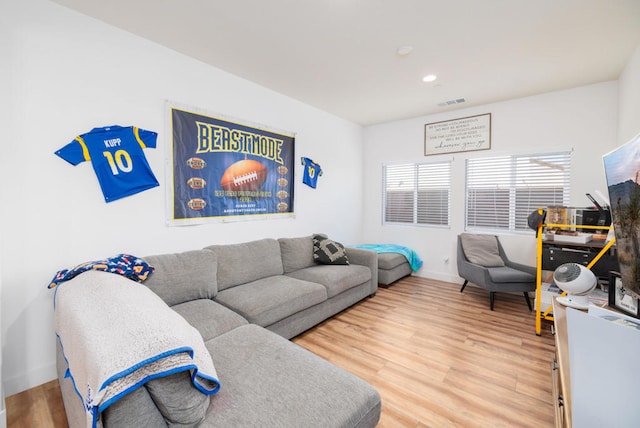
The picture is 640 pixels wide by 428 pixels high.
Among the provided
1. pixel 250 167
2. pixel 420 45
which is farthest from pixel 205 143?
pixel 420 45

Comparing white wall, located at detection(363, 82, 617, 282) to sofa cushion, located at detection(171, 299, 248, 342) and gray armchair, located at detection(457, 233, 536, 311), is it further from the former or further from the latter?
sofa cushion, located at detection(171, 299, 248, 342)

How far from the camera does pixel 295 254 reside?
3381 millimetres

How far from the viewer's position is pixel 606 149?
324 centimetres

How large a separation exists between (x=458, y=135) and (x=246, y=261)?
11.8 ft

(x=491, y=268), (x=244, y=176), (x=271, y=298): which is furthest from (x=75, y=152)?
(x=491, y=268)

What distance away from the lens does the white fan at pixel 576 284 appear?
6.00 ft

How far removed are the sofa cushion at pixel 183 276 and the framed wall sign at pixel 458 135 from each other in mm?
→ 3732

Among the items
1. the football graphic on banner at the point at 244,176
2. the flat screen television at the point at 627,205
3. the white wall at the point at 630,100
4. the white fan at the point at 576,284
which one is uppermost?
the white wall at the point at 630,100

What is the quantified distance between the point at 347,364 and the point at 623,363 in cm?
168

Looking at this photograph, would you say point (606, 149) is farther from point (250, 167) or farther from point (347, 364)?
point (250, 167)

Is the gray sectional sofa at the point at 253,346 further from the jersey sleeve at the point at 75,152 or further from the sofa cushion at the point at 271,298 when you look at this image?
the jersey sleeve at the point at 75,152

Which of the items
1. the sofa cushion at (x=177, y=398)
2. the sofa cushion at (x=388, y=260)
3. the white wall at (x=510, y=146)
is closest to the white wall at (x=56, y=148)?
the sofa cushion at (x=177, y=398)

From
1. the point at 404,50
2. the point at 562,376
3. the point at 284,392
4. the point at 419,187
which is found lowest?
the point at 284,392

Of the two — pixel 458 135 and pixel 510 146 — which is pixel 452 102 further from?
pixel 510 146
